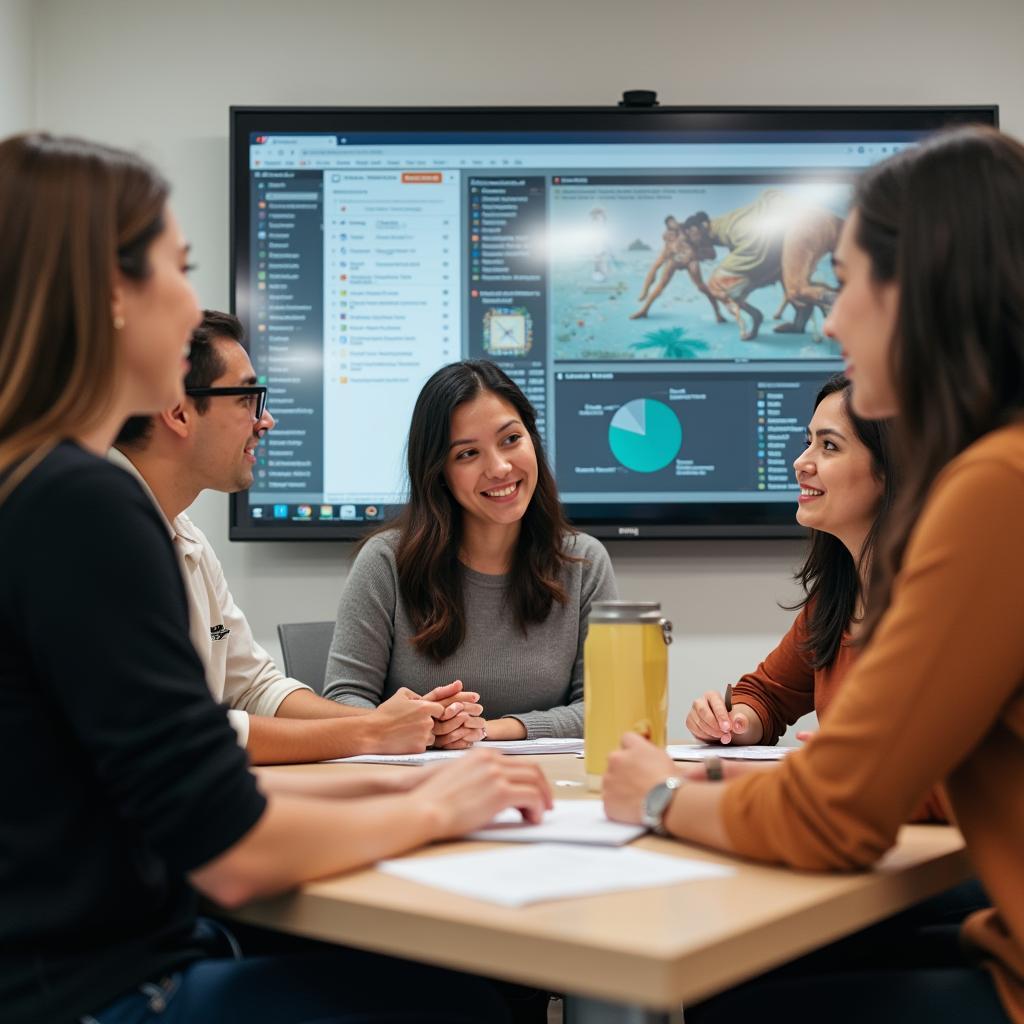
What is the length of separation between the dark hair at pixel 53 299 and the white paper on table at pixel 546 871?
494mm

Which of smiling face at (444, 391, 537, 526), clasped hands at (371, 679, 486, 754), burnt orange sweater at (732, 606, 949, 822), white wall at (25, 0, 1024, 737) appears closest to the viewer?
clasped hands at (371, 679, 486, 754)

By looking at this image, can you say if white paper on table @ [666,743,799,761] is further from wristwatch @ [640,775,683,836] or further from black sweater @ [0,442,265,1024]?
black sweater @ [0,442,265,1024]

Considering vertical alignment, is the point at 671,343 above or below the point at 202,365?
above

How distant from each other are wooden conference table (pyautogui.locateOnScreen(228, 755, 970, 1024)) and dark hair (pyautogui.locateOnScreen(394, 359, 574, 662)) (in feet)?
4.33

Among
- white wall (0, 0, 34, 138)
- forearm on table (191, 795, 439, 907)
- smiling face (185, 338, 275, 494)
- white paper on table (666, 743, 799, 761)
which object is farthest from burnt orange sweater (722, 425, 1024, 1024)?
white wall (0, 0, 34, 138)

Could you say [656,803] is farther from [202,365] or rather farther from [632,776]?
[202,365]

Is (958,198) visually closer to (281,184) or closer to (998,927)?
(998,927)

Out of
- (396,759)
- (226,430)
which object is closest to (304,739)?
(396,759)

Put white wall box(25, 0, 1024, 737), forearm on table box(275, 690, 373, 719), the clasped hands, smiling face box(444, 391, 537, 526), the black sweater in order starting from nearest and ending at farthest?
the black sweater
the clasped hands
forearm on table box(275, 690, 373, 719)
smiling face box(444, 391, 537, 526)
white wall box(25, 0, 1024, 737)

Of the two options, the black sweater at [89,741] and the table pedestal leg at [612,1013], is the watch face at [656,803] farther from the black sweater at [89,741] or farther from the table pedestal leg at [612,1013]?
the black sweater at [89,741]

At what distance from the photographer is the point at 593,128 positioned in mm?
3604

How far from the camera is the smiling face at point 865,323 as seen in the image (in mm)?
1175

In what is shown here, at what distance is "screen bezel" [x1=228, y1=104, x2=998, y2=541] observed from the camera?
357cm

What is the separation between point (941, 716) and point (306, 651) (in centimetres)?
207
